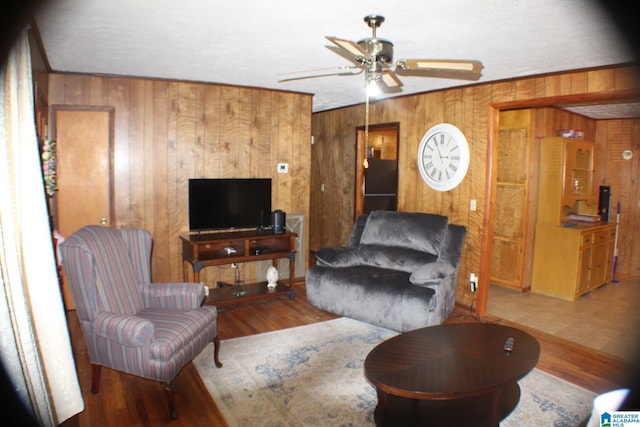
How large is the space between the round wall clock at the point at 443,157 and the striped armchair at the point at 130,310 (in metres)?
2.90

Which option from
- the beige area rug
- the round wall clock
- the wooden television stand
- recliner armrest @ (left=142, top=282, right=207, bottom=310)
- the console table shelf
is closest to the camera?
the beige area rug

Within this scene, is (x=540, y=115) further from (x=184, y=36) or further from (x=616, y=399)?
(x=616, y=399)

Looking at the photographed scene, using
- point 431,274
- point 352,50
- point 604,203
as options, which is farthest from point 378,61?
point 604,203

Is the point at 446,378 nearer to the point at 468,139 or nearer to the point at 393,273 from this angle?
the point at 393,273

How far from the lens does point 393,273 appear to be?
3906 millimetres

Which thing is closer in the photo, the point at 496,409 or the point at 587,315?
the point at 496,409

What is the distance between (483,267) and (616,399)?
3183mm

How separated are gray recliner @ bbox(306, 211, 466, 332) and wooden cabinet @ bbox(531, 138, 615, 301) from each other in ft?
5.99

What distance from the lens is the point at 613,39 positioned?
2602mm

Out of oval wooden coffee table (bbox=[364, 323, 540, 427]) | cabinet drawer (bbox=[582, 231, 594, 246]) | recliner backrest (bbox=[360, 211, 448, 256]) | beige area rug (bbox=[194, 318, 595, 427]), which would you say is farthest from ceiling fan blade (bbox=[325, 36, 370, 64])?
cabinet drawer (bbox=[582, 231, 594, 246])

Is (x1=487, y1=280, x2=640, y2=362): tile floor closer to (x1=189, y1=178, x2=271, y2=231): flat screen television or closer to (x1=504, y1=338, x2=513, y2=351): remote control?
(x1=504, y1=338, x2=513, y2=351): remote control

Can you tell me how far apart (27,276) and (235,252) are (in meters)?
2.54

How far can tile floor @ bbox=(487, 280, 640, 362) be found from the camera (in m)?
3.61

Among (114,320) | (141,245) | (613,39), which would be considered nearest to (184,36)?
(141,245)
